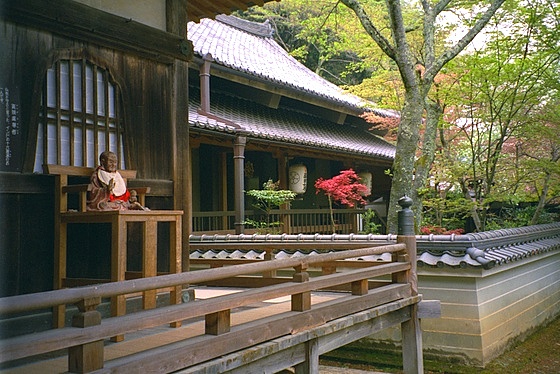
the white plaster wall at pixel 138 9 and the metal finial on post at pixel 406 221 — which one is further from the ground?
the white plaster wall at pixel 138 9

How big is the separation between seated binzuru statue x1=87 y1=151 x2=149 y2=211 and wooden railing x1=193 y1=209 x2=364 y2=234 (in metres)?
6.87

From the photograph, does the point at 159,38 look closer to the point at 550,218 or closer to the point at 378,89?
the point at 378,89

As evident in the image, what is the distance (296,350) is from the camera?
15.1 ft

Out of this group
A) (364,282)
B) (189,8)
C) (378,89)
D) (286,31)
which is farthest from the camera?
(286,31)

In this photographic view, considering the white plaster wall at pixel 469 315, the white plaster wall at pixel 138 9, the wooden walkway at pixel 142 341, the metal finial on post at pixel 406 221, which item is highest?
the white plaster wall at pixel 138 9

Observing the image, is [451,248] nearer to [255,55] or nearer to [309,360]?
[309,360]

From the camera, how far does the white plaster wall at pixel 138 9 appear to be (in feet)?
15.7

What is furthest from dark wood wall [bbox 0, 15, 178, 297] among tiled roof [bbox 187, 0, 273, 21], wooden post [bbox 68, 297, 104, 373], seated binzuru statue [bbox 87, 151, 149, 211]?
tiled roof [bbox 187, 0, 273, 21]

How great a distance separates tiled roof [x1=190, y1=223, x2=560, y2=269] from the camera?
25.8 ft

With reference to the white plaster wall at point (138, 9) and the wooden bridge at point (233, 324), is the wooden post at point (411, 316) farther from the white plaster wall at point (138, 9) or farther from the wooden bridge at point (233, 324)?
the white plaster wall at point (138, 9)

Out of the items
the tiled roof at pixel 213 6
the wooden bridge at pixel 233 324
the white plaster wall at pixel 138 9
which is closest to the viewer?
the wooden bridge at pixel 233 324

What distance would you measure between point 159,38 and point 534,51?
9119 mm

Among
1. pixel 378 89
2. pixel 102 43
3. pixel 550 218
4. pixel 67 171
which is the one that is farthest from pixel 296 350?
pixel 550 218

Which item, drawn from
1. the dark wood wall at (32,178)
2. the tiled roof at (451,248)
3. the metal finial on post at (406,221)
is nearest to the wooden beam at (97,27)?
the dark wood wall at (32,178)
